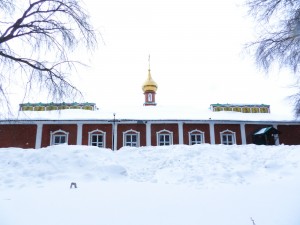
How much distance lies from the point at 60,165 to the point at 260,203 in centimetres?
618

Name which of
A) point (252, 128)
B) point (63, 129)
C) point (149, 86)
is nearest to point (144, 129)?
point (63, 129)

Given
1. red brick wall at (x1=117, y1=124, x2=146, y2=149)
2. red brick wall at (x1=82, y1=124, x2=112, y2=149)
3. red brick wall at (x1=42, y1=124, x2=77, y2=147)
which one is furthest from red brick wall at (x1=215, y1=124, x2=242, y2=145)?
red brick wall at (x1=42, y1=124, x2=77, y2=147)

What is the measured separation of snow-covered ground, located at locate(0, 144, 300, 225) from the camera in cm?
405

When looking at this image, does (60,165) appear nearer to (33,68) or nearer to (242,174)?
(33,68)

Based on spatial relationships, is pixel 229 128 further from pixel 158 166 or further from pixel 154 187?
pixel 154 187

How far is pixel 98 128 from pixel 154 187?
14.6 m

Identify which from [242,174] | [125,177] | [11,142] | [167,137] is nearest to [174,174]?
[125,177]

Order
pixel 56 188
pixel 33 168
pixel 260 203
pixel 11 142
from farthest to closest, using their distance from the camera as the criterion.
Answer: pixel 11 142 < pixel 33 168 < pixel 56 188 < pixel 260 203

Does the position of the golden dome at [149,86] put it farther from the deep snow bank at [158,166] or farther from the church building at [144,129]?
the deep snow bank at [158,166]

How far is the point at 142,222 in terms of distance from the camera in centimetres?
386

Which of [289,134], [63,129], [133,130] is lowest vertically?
[289,134]

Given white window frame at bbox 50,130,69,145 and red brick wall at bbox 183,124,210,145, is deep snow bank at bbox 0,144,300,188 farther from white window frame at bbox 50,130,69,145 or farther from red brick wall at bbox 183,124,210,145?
white window frame at bbox 50,130,69,145

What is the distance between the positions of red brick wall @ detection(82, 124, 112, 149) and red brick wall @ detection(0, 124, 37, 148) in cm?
383

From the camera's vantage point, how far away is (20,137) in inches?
777
